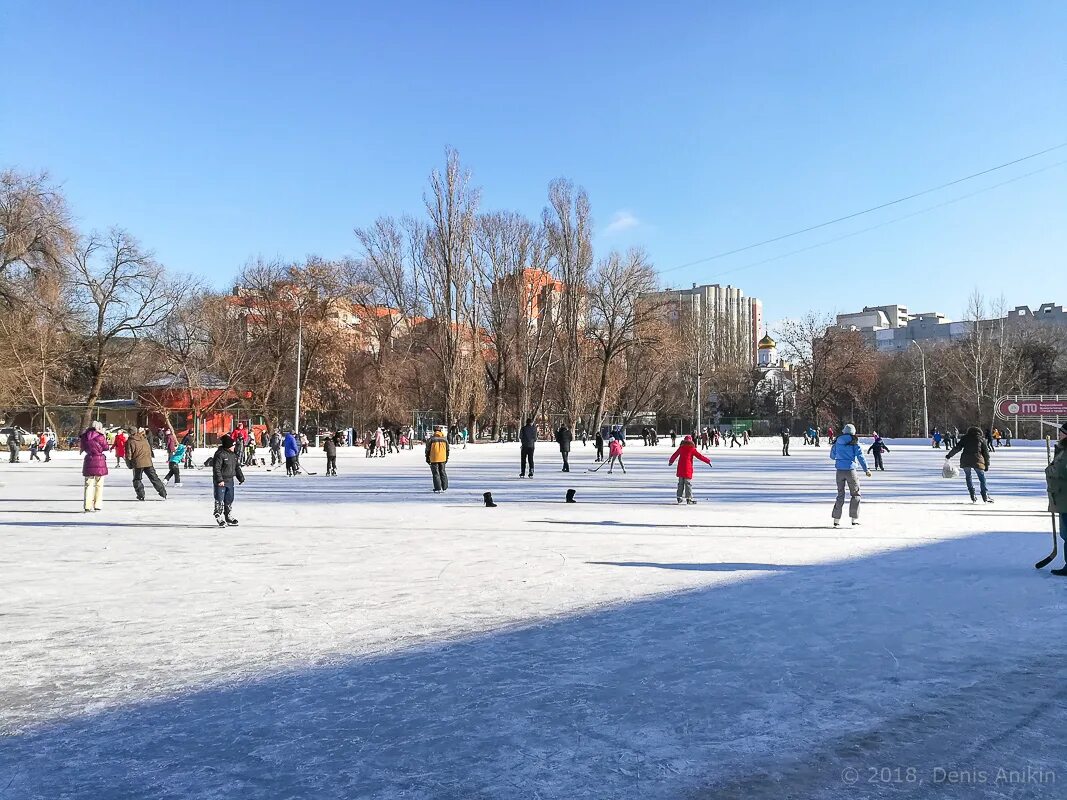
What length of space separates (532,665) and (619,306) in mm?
53952

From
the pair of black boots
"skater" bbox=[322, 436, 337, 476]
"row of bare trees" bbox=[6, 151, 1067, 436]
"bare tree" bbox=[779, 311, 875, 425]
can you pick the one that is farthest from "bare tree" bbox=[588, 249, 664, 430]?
the pair of black boots

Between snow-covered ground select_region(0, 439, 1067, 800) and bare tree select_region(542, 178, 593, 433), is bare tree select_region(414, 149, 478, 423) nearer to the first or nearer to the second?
bare tree select_region(542, 178, 593, 433)

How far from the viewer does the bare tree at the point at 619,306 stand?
57406 millimetres

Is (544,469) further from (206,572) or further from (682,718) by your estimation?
(682,718)

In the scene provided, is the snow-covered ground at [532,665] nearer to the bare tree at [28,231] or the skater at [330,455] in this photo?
the skater at [330,455]

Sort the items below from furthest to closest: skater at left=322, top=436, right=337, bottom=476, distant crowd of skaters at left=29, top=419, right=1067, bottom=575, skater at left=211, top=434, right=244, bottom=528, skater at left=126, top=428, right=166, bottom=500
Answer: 1. skater at left=322, top=436, right=337, bottom=476
2. skater at left=126, top=428, right=166, bottom=500
3. skater at left=211, top=434, right=244, bottom=528
4. distant crowd of skaters at left=29, top=419, right=1067, bottom=575

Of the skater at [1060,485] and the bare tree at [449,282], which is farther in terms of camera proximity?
the bare tree at [449,282]

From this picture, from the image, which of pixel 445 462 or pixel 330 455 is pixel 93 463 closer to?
pixel 445 462

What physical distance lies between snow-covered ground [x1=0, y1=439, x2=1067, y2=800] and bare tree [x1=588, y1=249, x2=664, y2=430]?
46.7 meters

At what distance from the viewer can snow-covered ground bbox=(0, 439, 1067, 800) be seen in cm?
346

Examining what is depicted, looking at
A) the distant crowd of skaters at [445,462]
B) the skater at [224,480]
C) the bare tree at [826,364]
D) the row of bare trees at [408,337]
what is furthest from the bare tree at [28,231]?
the bare tree at [826,364]

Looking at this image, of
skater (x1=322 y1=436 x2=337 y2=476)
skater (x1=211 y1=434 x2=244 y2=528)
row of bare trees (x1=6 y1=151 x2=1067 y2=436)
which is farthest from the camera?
Result: row of bare trees (x1=6 y1=151 x2=1067 y2=436)

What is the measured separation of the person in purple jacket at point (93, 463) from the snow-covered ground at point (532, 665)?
295cm

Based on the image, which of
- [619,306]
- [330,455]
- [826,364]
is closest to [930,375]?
[826,364]
